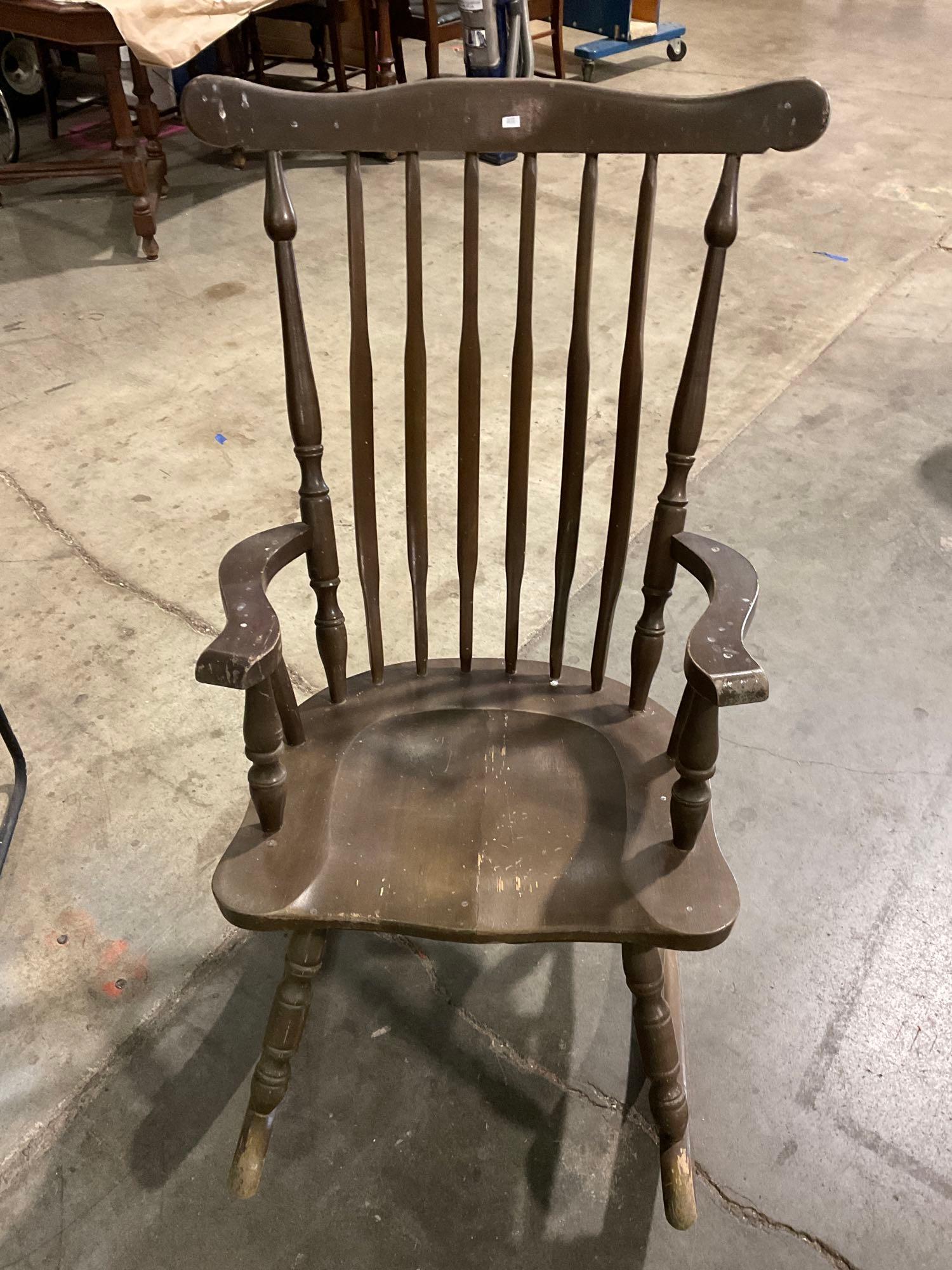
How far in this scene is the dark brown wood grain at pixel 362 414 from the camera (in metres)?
1.09

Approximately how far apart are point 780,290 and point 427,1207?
2.94 metres

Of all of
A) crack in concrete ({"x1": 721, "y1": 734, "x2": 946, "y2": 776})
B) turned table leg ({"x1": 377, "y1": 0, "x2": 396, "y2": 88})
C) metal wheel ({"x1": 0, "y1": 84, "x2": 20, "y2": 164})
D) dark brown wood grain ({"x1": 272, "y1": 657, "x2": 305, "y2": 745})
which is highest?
turned table leg ({"x1": 377, "y1": 0, "x2": 396, "y2": 88})

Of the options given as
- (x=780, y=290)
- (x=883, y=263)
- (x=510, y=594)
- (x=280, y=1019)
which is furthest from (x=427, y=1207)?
(x=883, y=263)

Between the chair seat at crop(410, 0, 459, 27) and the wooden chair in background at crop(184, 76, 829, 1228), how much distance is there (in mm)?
3653

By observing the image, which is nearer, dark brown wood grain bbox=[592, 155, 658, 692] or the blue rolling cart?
dark brown wood grain bbox=[592, 155, 658, 692]

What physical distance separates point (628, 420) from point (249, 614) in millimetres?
493

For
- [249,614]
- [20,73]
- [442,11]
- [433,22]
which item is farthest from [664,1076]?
[20,73]

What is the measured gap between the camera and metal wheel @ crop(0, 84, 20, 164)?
4043 millimetres

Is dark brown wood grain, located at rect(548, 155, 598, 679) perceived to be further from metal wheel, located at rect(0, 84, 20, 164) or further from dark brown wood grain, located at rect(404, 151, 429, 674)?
metal wheel, located at rect(0, 84, 20, 164)

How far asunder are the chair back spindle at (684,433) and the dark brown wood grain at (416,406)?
284 mm

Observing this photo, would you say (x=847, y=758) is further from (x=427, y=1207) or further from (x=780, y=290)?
(x=780, y=290)

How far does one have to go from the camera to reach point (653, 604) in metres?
1.23

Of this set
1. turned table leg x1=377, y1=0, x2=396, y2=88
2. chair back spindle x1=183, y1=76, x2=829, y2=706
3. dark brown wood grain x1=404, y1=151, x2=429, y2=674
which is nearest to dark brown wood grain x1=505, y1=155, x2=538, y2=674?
chair back spindle x1=183, y1=76, x2=829, y2=706

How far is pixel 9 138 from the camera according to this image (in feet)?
14.5
